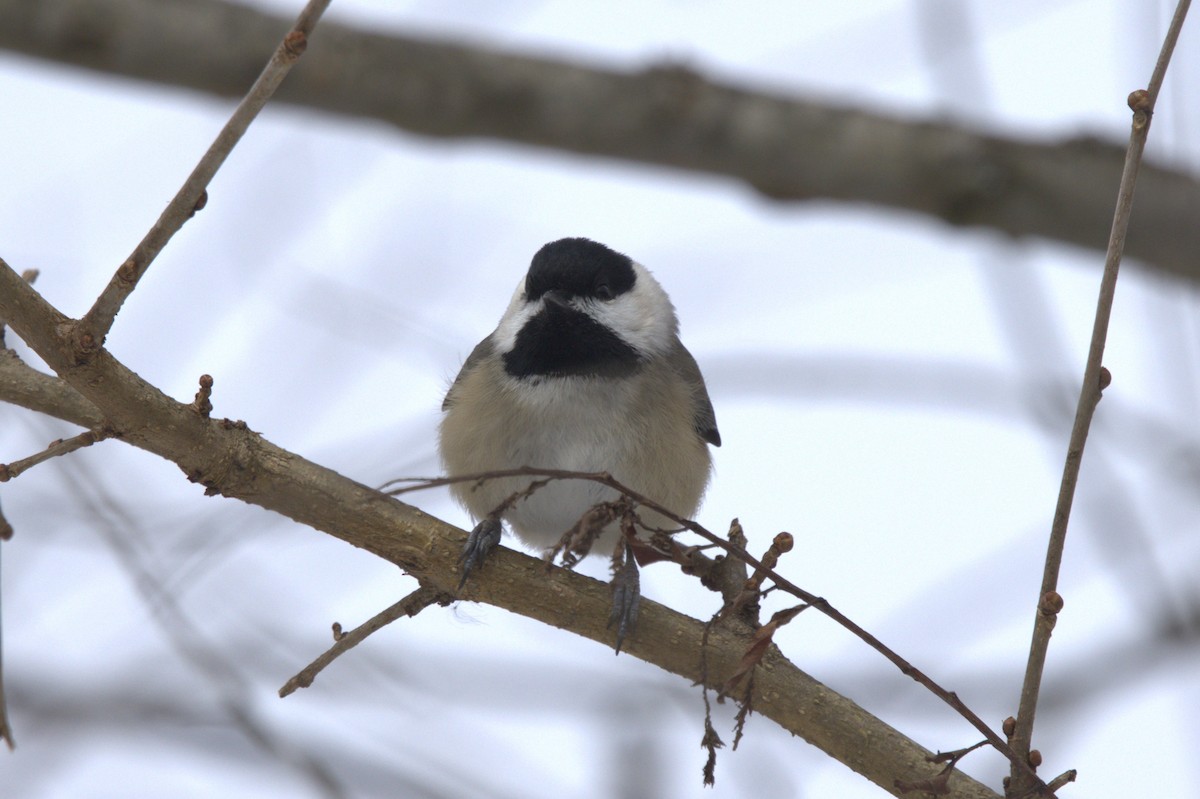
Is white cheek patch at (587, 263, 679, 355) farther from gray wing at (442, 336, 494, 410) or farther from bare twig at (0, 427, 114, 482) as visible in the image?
bare twig at (0, 427, 114, 482)

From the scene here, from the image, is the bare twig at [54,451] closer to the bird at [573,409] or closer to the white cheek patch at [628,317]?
the bird at [573,409]

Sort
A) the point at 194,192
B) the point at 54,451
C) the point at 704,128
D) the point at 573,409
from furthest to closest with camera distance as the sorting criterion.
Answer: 1. the point at 704,128
2. the point at 573,409
3. the point at 54,451
4. the point at 194,192

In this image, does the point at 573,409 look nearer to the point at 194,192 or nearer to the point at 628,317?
the point at 628,317

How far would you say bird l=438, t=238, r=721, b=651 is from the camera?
3361 millimetres

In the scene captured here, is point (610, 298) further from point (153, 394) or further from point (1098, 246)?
point (1098, 246)

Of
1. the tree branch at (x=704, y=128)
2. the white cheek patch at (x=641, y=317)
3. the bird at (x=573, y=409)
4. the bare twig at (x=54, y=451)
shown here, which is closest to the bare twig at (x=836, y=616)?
the bare twig at (x=54, y=451)

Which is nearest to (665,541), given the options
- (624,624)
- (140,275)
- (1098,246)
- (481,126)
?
(624,624)

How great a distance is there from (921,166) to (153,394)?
3401 millimetres

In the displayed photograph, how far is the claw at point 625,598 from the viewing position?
91.0 inches

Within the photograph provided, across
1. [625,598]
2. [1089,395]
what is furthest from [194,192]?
[1089,395]

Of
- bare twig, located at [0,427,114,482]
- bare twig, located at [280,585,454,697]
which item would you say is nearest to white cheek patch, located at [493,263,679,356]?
bare twig, located at [280,585,454,697]

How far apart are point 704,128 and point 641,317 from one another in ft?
4.05

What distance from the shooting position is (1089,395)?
6.18 feet

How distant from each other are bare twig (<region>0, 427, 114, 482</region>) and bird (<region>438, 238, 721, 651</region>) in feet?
3.95
